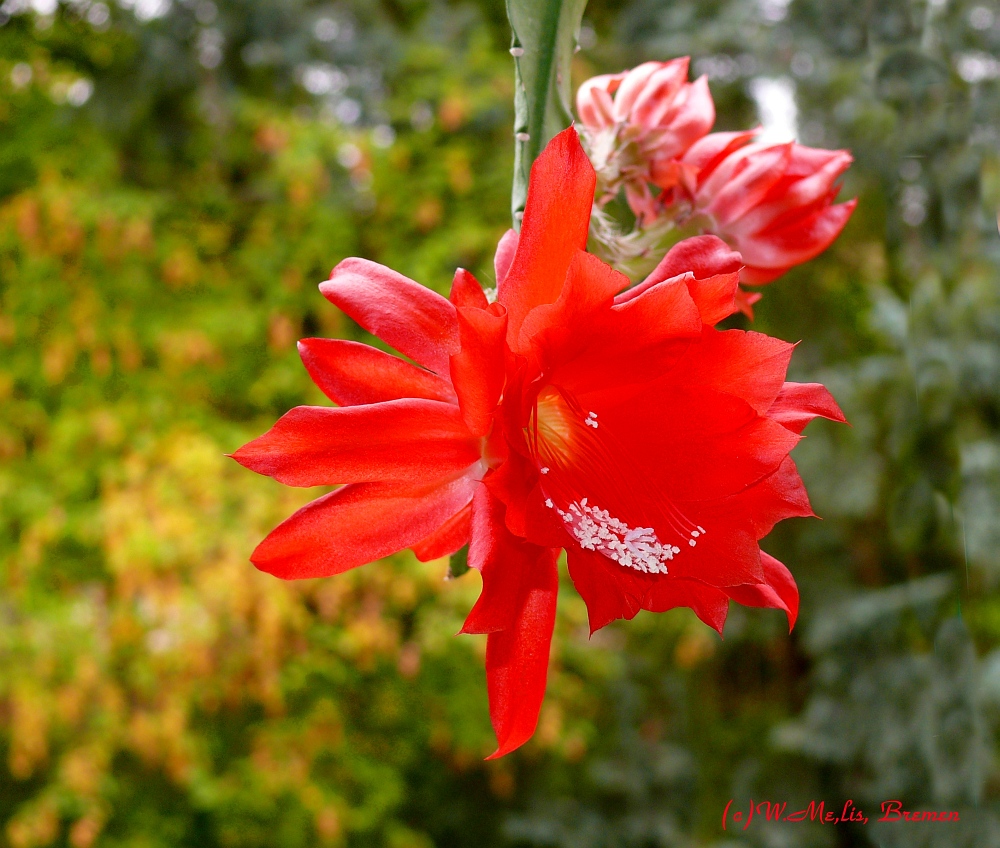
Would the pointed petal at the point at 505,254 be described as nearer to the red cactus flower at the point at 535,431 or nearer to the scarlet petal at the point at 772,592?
the red cactus flower at the point at 535,431

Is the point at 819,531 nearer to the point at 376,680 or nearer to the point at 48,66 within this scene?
the point at 376,680

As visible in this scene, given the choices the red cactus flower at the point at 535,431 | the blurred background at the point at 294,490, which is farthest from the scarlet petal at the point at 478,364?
the blurred background at the point at 294,490

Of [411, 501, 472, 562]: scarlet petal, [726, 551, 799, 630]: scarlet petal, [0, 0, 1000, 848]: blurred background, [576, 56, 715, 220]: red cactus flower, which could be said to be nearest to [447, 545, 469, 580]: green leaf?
[411, 501, 472, 562]: scarlet petal

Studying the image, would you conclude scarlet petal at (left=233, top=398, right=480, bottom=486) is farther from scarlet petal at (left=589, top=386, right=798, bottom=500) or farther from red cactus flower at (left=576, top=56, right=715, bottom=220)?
red cactus flower at (left=576, top=56, right=715, bottom=220)

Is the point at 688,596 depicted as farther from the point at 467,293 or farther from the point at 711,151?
the point at 711,151

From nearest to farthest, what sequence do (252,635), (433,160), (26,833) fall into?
(26,833), (252,635), (433,160)

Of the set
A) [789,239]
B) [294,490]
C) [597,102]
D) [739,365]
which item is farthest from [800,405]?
[294,490]

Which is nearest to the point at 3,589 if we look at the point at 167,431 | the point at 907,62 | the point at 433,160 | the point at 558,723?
the point at 167,431
